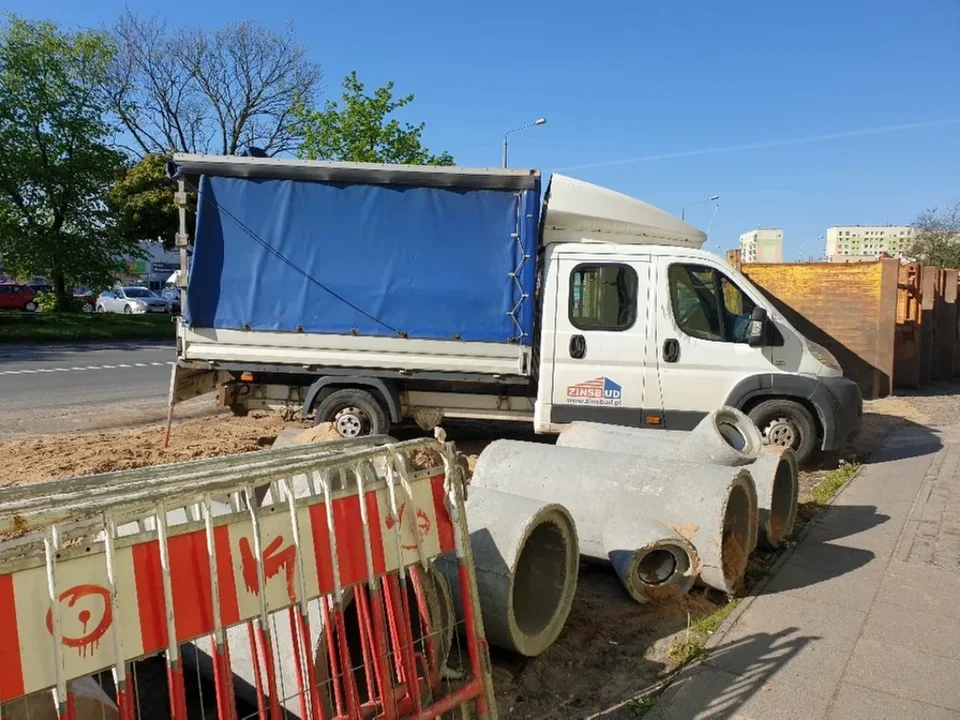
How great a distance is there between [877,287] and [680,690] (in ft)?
40.2

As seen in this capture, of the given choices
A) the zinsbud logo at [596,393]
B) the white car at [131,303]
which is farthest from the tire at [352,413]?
the white car at [131,303]

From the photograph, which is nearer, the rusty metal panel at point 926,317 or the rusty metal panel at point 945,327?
the rusty metal panel at point 926,317

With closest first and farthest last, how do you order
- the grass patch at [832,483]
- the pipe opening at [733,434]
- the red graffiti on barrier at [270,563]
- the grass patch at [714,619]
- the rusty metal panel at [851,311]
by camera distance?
1. the red graffiti on barrier at [270,563]
2. the grass patch at [714,619]
3. the pipe opening at [733,434]
4. the grass patch at [832,483]
5. the rusty metal panel at [851,311]

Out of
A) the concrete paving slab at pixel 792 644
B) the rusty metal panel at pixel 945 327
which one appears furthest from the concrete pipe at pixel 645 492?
the rusty metal panel at pixel 945 327

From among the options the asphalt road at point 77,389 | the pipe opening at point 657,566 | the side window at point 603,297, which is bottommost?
the pipe opening at point 657,566

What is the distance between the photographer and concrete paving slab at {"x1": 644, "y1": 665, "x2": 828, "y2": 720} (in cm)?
356

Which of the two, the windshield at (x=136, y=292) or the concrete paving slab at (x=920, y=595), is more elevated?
the windshield at (x=136, y=292)

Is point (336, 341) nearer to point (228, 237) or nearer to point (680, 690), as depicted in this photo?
point (228, 237)

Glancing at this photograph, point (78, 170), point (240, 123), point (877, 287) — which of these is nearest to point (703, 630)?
point (877, 287)

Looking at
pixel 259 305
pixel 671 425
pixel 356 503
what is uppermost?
pixel 259 305

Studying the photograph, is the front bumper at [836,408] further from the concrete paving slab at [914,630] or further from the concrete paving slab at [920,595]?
the concrete paving slab at [914,630]

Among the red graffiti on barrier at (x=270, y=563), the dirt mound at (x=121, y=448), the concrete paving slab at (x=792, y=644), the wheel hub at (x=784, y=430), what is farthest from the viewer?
the wheel hub at (x=784, y=430)

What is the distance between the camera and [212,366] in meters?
8.12

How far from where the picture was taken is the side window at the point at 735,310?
314 inches
